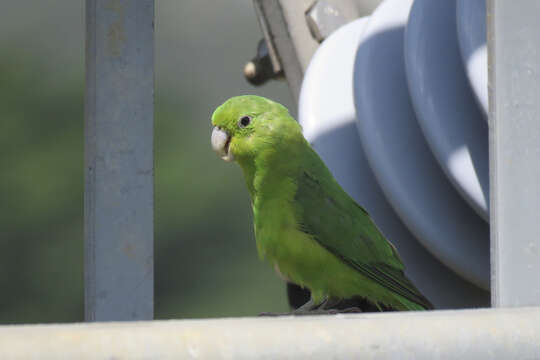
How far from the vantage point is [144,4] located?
1332 mm

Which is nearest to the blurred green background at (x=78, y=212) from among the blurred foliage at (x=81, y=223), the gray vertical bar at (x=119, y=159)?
the blurred foliage at (x=81, y=223)

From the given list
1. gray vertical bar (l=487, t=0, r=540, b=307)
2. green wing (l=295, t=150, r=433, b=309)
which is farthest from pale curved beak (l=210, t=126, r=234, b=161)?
gray vertical bar (l=487, t=0, r=540, b=307)

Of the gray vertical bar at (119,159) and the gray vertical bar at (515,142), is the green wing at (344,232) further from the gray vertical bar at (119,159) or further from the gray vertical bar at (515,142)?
the gray vertical bar at (515,142)

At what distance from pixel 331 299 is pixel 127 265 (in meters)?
1.31

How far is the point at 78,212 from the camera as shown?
13242 millimetres

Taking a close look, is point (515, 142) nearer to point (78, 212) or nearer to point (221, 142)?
point (221, 142)

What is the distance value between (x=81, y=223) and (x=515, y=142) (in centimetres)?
1270

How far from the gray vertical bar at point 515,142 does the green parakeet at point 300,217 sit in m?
1.14

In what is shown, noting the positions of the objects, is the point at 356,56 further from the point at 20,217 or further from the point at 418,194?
the point at 20,217

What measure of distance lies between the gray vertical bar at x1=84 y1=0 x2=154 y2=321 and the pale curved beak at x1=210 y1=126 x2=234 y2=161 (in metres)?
0.93

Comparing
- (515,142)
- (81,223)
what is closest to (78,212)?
(81,223)

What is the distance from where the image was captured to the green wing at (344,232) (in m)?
2.33

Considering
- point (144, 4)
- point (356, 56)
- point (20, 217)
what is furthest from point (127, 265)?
point (20, 217)

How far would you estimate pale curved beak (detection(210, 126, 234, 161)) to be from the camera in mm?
2275
